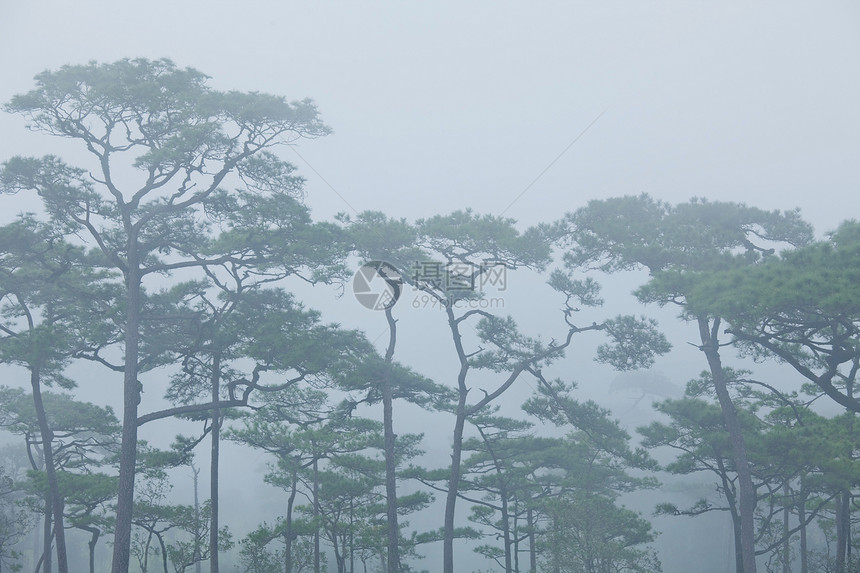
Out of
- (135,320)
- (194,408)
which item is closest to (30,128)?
(135,320)

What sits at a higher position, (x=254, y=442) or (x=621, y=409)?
(x=621, y=409)

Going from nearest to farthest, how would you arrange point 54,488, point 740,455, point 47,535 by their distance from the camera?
point 740,455 < point 54,488 < point 47,535

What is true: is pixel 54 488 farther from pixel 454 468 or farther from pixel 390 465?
pixel 454 468

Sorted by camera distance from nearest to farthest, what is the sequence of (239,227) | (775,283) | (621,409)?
(775,283), (239,227), (621,409)

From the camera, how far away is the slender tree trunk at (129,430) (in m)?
14.0

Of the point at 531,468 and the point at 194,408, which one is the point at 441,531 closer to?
the point at 531,468

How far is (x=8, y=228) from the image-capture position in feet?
49.2

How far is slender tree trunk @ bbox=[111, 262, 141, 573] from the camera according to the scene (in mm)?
14031

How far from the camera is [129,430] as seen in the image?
1452 centimetres

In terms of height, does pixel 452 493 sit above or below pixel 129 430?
below

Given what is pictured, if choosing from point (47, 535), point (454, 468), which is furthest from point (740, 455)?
point (47, 535)

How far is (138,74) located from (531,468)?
15.1m

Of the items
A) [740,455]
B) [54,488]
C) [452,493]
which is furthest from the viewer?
[452,493]

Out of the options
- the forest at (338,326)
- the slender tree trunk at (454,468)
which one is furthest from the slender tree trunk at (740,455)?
the slender tree trunk at (454,468)
